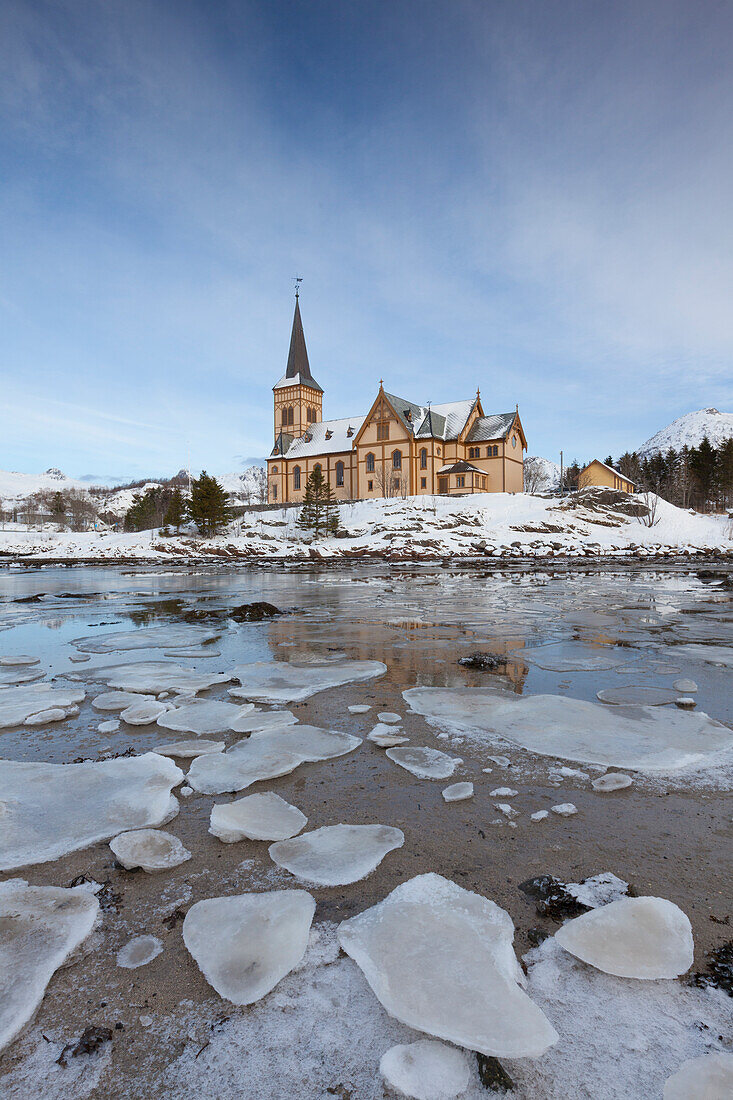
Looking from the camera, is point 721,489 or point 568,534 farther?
point 721,489

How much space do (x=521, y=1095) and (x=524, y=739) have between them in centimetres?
232

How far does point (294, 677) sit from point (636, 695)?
2.91 metres

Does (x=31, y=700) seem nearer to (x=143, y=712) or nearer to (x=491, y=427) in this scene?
(x=143, y=712)

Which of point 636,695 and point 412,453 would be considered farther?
point 412,453

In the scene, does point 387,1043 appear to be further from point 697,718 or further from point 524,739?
point 697,718

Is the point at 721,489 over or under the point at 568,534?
over

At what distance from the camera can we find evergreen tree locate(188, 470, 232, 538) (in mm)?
41156

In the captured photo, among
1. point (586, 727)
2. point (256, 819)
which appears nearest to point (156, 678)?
point (256, 819)

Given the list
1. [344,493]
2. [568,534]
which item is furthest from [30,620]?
[344,493]

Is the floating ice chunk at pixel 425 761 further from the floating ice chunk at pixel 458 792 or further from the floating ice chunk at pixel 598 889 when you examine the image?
the floating ice chunk at pixel 598 889

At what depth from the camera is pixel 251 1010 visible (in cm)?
143

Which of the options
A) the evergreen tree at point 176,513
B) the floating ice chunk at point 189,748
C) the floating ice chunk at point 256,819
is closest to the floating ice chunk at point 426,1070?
the floating ice chunk at point 256,819

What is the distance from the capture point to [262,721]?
3.77 m

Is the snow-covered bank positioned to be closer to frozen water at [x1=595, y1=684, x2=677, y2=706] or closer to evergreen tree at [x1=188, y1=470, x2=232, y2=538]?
evergreen tree at [x1=188, y1=470, x2=232, y2=538]
